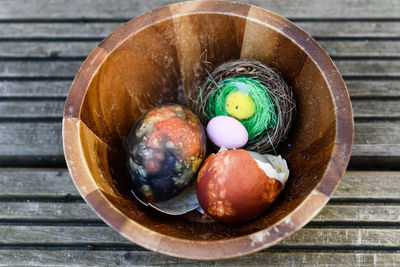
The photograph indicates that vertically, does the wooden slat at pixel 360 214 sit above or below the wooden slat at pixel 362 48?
below

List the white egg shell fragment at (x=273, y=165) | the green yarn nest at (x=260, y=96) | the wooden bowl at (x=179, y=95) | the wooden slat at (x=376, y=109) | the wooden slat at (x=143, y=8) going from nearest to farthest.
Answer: the wooden bowl at (x=179, y=95)
the white egg shell fragment at (x=273, y=165)
the green yarn nest at (x=260, y=96)
the wooden slat at (x=376, y=109)
the wooden slat at (x=143, y=8)

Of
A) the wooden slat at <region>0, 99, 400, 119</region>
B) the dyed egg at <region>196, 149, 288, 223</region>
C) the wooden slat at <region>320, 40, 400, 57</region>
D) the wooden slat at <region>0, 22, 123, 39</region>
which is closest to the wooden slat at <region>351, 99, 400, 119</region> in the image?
the wooden slat at <region>0, 99, 400, 119</region>

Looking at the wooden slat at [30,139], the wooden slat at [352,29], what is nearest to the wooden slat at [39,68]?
the wooden slat at [30,139]

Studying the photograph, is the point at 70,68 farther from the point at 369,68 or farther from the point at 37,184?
the point at 369,68

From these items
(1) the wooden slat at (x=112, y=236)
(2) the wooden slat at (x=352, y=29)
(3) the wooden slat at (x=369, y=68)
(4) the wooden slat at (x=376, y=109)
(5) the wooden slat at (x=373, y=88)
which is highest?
(2) the wooden slat at (x=352, y=29)

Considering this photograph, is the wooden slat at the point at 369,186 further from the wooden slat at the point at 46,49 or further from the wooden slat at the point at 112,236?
the wooden slat at the point at 46,49

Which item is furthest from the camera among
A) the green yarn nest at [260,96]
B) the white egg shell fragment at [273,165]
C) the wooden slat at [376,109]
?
the wooden slat at [376,109]

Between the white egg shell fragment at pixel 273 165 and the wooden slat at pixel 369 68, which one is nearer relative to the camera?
the white egg shell fragment at pixel 273 165

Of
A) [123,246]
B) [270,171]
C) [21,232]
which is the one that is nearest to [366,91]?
[270,171]
